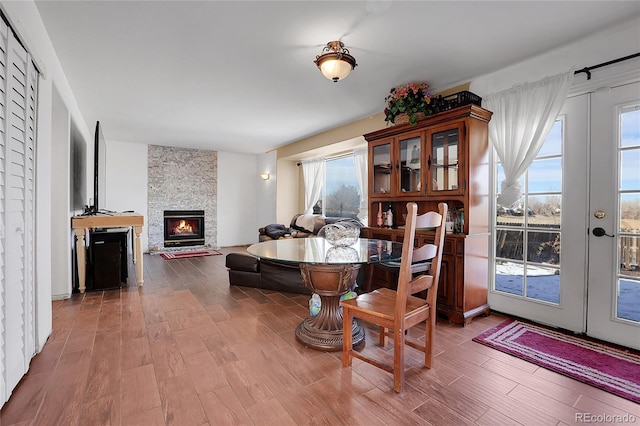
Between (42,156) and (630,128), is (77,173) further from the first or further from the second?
(630,128)

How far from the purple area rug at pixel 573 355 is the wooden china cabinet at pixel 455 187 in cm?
37

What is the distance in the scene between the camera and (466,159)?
2.87 m

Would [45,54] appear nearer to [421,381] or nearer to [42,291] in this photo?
→ [42,291]

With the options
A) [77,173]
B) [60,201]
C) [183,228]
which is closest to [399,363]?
[60,201]

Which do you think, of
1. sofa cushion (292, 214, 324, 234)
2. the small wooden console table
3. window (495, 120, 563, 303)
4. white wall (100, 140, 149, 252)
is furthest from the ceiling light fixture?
white wall (100, 140, 149, 252)

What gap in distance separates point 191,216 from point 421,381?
6.80 meters

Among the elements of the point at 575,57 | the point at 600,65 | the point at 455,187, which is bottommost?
the point at 455,187

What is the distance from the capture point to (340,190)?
6395 mm

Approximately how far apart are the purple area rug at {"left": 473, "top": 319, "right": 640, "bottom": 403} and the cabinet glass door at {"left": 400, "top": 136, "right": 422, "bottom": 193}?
1.58 meters

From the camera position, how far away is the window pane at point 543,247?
2.73 meters

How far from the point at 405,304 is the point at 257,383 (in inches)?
39.3

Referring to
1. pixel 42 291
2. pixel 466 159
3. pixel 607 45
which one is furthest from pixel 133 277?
pixel 607 45

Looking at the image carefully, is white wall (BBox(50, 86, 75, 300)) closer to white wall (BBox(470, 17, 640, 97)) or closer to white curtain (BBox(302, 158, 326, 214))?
white curtain (BBox(302, 158, 326, 214))

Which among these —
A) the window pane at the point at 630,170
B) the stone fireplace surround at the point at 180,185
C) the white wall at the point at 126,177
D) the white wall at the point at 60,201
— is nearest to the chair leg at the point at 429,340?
the window pane at the point at 630,170
